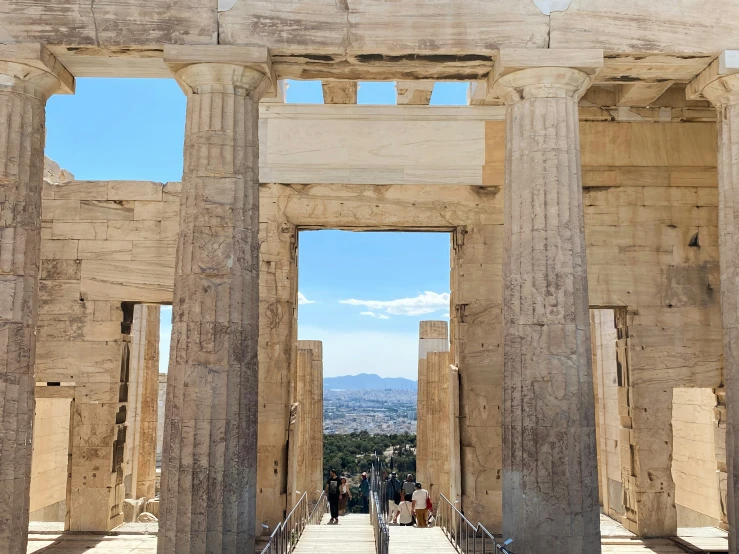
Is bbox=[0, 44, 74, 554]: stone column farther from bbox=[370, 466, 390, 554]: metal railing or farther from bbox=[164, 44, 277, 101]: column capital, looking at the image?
bbox=[370, 466, 390, 554]: metal railing

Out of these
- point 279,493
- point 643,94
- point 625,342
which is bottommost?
point 279,493

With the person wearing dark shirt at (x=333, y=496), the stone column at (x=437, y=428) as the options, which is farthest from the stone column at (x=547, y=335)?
the stone column at (x=437, y=428)

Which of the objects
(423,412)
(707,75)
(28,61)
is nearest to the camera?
(28,61)

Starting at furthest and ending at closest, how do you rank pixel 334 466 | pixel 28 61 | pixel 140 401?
1. pixel 334 466
2. pixel 140 401
3. pixel 28 61

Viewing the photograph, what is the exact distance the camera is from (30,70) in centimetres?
989

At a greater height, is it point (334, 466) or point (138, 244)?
point (138, 244)

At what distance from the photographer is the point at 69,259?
13.8 m

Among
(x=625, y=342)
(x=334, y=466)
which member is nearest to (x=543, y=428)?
(x=625, y=342)

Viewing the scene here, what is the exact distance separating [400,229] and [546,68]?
5012 millimetres

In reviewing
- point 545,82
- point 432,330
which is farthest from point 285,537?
point 432,330

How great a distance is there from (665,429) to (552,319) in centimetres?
567

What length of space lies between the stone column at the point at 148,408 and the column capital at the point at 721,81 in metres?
14.4

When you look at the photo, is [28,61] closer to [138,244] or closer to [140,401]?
[138,244]

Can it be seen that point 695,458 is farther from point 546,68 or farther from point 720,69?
point 546,68
